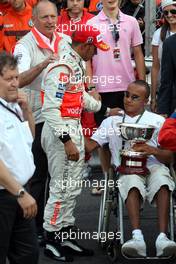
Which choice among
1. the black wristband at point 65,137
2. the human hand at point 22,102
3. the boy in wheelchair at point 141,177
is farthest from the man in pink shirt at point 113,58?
the human hand at point 22,102

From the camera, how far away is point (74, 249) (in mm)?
6469

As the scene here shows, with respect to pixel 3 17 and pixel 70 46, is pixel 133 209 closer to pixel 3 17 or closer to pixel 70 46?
pixel 70 46

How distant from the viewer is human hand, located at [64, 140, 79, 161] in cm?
601

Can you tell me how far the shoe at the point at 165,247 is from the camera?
5.88m

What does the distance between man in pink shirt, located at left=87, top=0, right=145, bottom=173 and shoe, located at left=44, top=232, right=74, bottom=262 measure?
151 cm

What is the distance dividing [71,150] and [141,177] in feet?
2.05

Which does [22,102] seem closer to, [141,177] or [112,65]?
[141,177]

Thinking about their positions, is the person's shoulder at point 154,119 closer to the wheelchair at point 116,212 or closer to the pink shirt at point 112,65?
the wheelchair at point 116,212

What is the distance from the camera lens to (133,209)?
6062 millimetres

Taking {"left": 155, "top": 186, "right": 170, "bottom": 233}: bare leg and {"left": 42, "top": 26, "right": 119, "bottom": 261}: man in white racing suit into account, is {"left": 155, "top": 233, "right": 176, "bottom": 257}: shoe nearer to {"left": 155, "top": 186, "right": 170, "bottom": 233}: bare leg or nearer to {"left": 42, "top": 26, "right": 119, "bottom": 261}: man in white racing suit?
{"left": 155, "top": 186, "right": 170, "bottom": 233}: bare leg

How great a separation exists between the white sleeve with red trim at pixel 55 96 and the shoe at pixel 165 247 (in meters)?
1.09

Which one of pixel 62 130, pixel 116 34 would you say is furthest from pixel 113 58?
pixel 62 130

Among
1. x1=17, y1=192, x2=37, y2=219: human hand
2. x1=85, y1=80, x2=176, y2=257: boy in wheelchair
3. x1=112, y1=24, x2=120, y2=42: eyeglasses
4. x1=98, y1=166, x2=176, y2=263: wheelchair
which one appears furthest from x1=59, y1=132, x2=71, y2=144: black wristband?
x1=112, y1=24, x2=120, y2=42: eyeglasses

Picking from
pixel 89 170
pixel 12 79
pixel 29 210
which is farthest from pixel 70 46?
pixel 89 170
